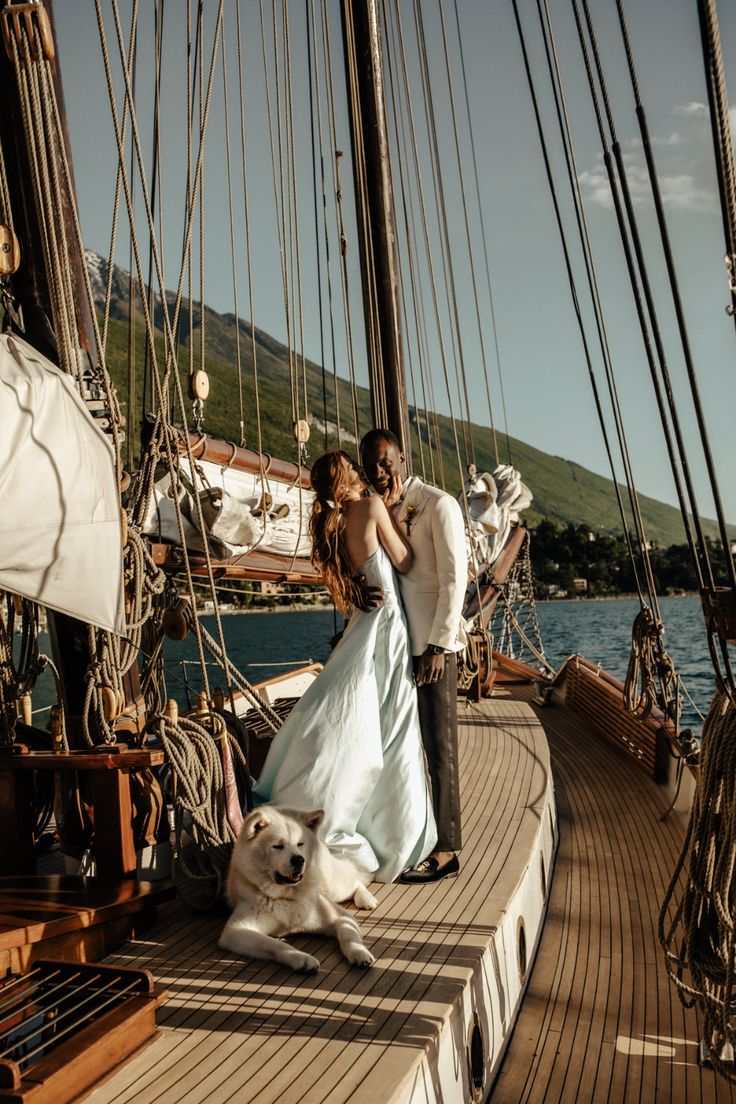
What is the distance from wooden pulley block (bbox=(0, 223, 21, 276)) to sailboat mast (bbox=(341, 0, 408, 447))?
14.4 ft

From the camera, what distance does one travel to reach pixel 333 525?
3680 mm

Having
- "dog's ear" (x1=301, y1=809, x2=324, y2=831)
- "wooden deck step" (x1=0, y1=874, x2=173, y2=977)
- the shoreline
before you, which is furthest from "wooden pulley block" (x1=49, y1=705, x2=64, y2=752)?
the shoreline

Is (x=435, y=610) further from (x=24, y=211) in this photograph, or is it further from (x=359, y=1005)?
(x=24, y=211)

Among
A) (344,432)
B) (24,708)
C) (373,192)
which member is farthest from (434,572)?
(344,432)

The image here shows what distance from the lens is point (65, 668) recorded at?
3.50 metres

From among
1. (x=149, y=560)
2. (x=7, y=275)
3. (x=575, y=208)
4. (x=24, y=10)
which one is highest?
(x=24, y=10)

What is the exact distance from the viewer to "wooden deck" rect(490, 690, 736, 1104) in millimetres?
2789

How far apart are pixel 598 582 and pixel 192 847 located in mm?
106088

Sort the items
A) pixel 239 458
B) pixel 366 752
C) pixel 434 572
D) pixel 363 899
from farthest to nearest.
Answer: pixel 239 458 → pixel 434 572 → pixel 366 752 → pixel 363 899

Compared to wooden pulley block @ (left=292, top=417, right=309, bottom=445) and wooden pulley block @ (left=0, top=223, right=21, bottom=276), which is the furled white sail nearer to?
wooden pulley block @ (left=292, top=417, right=309, bottom=445)

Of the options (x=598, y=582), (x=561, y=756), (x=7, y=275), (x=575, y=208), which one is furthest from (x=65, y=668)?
(x=598, y=582)

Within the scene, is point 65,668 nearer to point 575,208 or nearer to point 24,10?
point 24,10

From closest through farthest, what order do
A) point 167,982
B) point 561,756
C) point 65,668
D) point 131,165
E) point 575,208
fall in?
point 167,982 < point 65,668 < point 575,208 < point 561,756 < point 131,165

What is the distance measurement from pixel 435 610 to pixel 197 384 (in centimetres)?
273
